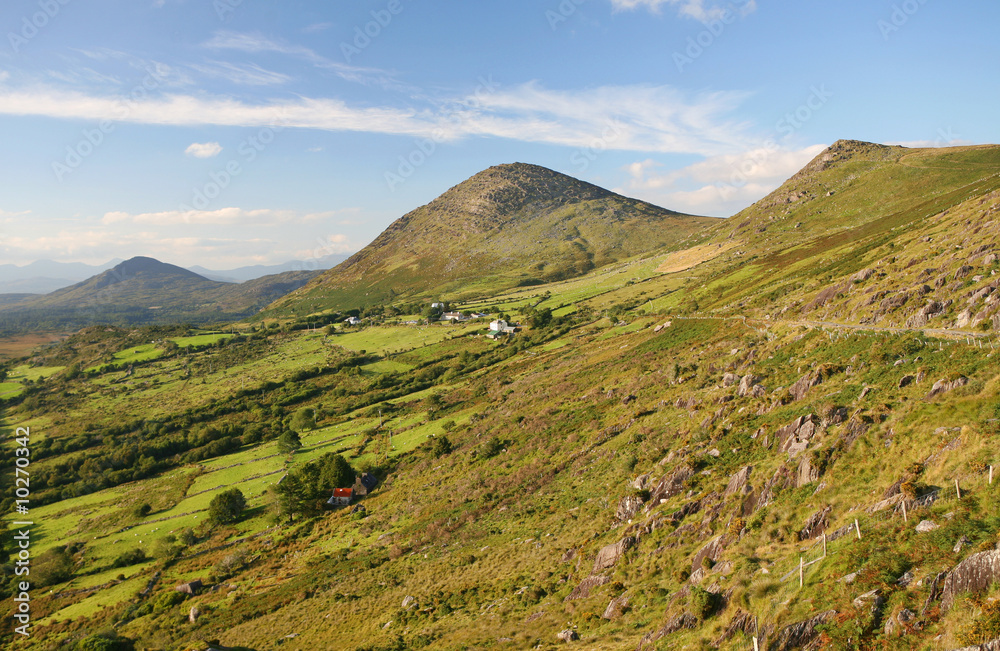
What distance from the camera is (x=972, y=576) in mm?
13602

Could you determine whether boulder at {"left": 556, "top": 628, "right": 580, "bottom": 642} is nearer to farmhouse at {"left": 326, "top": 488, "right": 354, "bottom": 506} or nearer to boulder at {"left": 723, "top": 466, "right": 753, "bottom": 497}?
boulder at {"left": 723, "top": 466, "right": 753, "bottom": 497}

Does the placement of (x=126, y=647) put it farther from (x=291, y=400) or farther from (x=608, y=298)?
(x=608, y=298)

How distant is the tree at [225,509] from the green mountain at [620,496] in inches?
19.8

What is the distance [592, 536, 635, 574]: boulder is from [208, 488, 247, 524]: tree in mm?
59089

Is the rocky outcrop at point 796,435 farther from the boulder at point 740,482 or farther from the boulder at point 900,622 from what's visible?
the boulder at point 900,622

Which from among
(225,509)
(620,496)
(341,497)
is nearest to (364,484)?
(341,497)

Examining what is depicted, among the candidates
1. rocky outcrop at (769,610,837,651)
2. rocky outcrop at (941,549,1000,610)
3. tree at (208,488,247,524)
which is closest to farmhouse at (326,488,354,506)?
tree at (208,488,247,524)

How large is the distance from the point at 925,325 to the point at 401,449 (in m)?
69.4

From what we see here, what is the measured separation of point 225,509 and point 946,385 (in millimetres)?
79836

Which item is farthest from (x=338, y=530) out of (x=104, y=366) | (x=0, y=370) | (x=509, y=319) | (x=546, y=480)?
(x=0, y=370)

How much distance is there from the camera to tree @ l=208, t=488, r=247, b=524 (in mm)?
64750

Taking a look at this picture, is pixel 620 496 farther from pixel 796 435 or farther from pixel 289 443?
pixel 289 443

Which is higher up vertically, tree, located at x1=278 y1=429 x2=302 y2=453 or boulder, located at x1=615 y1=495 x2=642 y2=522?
boulder, located at x1=615 y1=495 x2=642 y2=522

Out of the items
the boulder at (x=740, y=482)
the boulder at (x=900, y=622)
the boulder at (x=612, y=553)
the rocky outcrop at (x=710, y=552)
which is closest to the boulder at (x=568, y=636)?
the boulder at (x=612, y=553)
